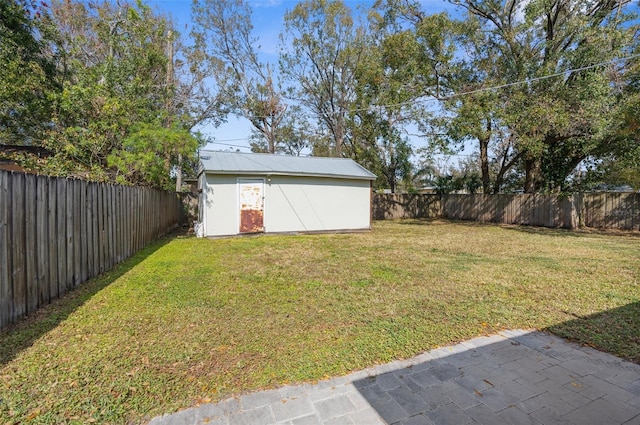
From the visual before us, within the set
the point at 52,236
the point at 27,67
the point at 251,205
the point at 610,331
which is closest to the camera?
the point at 610,331

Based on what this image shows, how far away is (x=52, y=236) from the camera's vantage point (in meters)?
3.88

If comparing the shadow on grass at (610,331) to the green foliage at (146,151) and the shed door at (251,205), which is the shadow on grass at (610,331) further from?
the green foliage at (146,151)

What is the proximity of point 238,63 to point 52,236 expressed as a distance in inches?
766

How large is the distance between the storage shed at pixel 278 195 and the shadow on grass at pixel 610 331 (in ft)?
27.6

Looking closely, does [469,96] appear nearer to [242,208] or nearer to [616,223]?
[616,223]

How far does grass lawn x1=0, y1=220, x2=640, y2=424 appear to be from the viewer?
236cm

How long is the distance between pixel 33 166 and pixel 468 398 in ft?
35.4

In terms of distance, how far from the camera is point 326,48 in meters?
19.4

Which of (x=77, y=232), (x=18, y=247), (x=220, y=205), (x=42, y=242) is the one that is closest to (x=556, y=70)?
(x=220, y=205)

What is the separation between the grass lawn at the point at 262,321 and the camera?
236cm

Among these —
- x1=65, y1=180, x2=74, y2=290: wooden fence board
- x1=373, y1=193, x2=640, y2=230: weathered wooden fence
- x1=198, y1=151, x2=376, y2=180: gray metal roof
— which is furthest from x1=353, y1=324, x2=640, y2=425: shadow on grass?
x1=373, y1=193, x2=640, y2=230: weathered wooden fence

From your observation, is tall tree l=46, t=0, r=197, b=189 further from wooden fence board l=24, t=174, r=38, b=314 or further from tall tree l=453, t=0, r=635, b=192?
tall tree l=453, t=0, r=635, b=192

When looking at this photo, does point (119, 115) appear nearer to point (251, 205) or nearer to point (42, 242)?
point (251, 205)

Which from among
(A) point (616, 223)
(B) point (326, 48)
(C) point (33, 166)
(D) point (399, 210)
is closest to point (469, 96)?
(A) point (616, 223)
